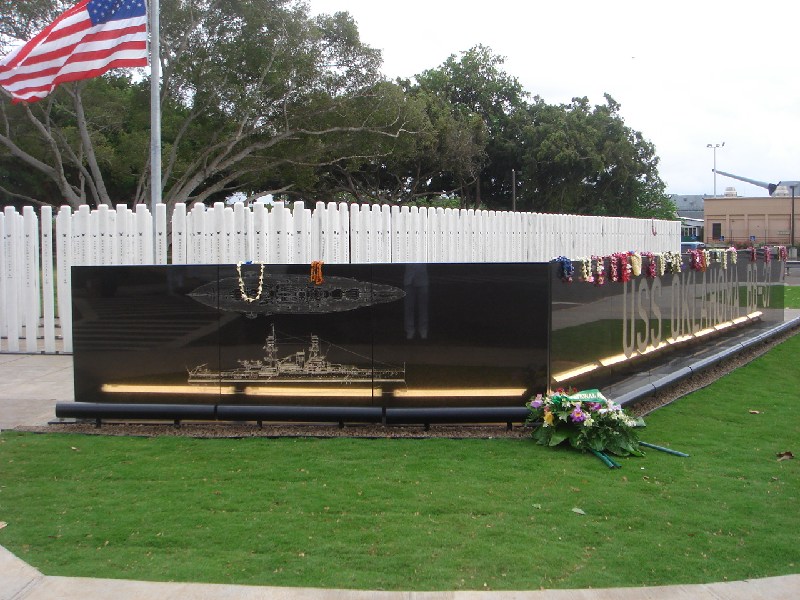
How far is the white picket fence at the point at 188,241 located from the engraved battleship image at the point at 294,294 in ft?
13.8

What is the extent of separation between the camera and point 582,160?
149ft

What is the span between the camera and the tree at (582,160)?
4534cm

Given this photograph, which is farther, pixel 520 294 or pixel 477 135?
pixel 477 135

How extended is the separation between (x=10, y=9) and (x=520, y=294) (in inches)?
903

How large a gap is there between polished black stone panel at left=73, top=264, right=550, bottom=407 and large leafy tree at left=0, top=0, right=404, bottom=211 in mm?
20958

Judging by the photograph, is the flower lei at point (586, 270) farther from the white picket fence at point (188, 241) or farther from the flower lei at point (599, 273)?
the white picket fence at point (188, 241)

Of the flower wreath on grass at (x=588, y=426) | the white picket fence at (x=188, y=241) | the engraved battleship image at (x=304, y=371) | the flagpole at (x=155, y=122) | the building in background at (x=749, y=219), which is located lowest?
the flower wreath on grass at (x=588, y=426)

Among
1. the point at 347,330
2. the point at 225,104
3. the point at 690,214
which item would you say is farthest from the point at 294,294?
the point at 690,214

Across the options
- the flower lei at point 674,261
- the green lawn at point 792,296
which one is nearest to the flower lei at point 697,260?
the flower lei at point 674,261

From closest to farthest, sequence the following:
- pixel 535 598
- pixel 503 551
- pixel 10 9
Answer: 1. pixel 535 598
2. pixel 503 551
3. pixel 10 9

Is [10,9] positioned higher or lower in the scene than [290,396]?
higher

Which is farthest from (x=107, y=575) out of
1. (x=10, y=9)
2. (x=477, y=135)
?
(x=477, y=135)

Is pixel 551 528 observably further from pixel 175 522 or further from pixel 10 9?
pixel 10 9

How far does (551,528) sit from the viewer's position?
5.61 meters
